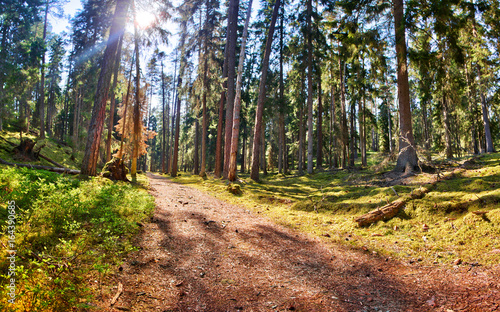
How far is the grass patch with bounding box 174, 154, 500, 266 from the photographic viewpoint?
4.40 metres

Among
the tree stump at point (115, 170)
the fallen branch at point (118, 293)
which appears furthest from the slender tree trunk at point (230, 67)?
the fallen branch at point (118, 293)

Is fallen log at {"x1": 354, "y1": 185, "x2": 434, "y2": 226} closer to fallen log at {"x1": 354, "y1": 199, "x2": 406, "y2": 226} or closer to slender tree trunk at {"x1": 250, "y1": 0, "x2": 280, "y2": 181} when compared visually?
fallen log at {"x1": 354, "y1": 199, "x2": 406, "y2": 226}

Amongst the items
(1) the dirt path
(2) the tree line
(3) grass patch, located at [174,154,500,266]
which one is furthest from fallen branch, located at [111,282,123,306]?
(2) the tree line

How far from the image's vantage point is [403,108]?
9469 mm

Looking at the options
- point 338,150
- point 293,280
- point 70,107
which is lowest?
point 293,280

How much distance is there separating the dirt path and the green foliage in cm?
38

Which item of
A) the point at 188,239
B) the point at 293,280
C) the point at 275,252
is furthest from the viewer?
the point at 188,239

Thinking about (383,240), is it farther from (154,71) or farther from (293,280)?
(154,71)

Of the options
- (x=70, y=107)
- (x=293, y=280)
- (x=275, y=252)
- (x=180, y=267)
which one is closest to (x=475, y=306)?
(x=293, y=280)

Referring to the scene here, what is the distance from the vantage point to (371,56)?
11.0 m

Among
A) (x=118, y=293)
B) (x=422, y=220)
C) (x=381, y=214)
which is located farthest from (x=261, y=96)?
(x=118, y=293)

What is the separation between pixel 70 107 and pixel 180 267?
57.6 m

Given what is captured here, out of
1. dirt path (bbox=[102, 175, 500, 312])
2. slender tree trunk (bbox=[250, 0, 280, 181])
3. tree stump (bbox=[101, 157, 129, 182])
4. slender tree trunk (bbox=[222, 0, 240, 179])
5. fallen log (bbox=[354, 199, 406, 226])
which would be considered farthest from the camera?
slender tree trunk (bbox=[222, 0, 240, 179])

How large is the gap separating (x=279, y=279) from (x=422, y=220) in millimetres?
4095
